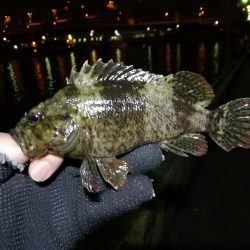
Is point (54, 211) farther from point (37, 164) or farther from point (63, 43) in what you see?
point (63, 43)

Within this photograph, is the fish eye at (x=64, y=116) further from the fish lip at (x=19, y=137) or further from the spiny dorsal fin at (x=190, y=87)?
the spiny dorsal fin at (x=190, y=87)

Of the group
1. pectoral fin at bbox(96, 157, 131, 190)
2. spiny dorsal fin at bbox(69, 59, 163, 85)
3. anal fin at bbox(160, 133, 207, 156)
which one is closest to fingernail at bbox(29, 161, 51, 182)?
pectoral fin at bbox(96, 157, 131, 190)

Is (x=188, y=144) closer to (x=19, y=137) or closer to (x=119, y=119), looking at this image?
(x=119, y=119)

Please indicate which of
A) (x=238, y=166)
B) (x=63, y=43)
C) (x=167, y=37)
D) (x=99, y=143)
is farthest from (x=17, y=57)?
(x=99, y=143)

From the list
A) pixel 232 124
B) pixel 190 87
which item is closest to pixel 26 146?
pixel 190 87

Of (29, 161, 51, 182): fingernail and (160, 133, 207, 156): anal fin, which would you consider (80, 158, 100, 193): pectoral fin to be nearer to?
(29, 161, 51, 182): fingernail

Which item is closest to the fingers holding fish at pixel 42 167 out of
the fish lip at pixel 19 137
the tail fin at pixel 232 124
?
the fish lip at pixel 19 137
